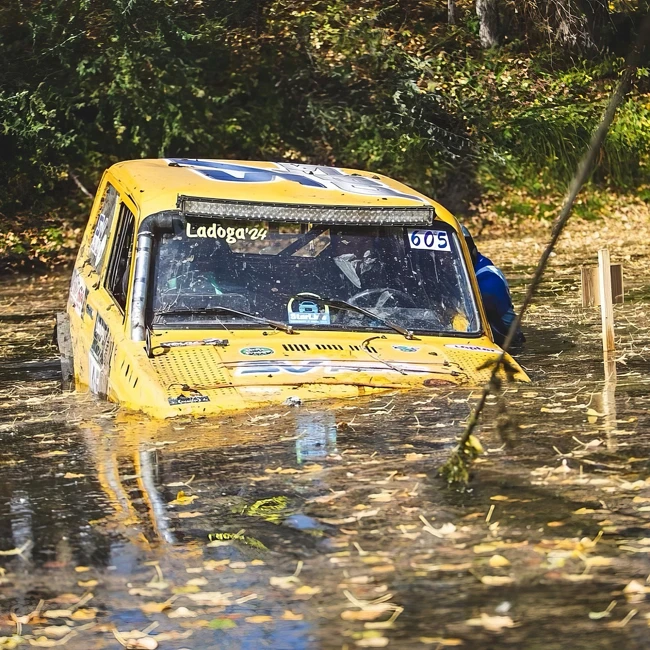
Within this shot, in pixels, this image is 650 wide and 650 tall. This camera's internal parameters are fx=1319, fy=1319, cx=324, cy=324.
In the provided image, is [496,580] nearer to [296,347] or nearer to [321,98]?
[296,347]

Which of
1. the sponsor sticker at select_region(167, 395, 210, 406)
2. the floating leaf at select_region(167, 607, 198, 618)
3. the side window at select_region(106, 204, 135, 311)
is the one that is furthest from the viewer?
the side window at select_region(106, 204, 135, 311)

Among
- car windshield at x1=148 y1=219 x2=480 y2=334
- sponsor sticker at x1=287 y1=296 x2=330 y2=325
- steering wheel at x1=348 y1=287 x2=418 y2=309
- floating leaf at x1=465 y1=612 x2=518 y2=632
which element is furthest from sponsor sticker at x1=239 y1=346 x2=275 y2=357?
floating leaf at x1=465 y1=612 x2=518 y2=632

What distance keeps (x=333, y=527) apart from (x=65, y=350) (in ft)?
17.8

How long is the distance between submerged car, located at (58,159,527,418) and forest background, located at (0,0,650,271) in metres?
14.4

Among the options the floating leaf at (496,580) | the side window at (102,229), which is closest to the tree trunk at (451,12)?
the side window at (102,229)

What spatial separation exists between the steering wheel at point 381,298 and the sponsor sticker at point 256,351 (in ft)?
2.36

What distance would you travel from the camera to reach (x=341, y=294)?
799cm

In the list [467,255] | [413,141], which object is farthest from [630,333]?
[413,141]

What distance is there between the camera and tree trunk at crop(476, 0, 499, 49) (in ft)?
95.1

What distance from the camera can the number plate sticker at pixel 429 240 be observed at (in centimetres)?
823

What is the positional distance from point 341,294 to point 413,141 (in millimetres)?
17620

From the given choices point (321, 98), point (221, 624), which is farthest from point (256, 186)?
point (321, 98)

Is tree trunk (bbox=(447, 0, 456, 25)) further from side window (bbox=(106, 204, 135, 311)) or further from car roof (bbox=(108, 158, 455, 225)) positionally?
side window (bbox=(106, 204, 135, 311))

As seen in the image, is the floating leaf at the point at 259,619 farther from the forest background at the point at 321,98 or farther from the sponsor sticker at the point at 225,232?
the forest background at the point at 321,98
